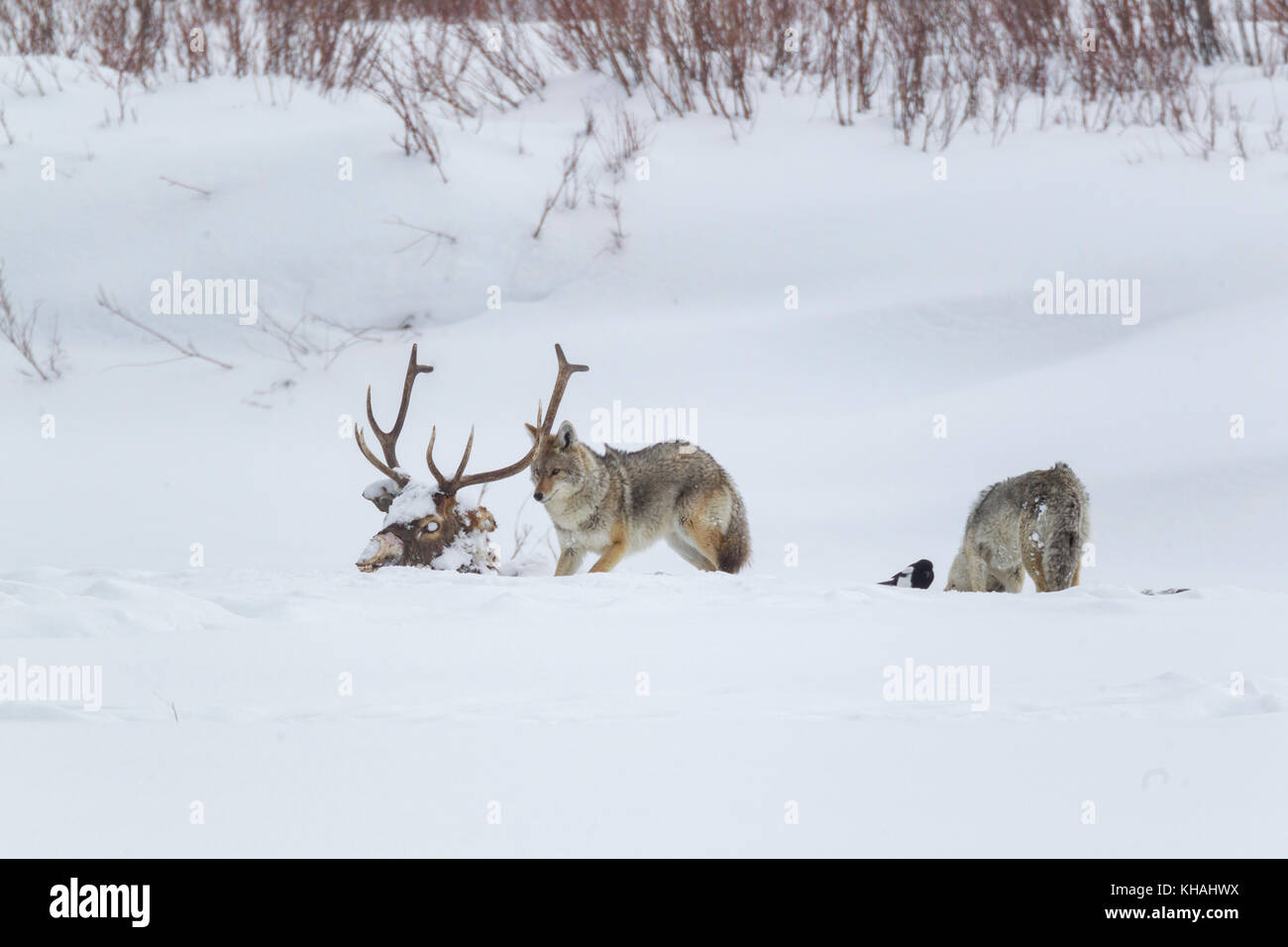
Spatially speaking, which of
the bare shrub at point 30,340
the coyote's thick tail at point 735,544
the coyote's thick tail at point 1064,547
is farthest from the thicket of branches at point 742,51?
the coyote's thick tail at point 1064,547

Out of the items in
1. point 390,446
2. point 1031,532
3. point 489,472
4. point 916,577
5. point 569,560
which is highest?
point 390,446

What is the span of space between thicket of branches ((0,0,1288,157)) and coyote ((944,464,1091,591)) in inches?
316

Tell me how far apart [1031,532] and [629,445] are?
2.88 meters

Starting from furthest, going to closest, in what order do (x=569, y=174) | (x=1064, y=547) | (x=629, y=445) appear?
(x=569, y=174) < (x=629, y=445) < (x=1064, y=547)

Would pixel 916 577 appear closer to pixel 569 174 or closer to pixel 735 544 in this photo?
pixel 735 544

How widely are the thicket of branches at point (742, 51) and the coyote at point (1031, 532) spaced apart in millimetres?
8039

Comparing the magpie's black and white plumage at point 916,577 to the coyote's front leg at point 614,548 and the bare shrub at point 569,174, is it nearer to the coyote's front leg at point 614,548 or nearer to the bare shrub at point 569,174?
the coyote's front leg at point 614,548

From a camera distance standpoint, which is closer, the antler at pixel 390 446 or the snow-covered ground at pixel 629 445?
the snow-covered ground at pixel 629 445

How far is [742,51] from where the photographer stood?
14.2 metres

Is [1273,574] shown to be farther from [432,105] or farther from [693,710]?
[432,105]

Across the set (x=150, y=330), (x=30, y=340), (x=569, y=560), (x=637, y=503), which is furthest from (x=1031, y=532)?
(x=30, y=340)

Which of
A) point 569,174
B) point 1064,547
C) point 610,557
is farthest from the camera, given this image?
point 569,174

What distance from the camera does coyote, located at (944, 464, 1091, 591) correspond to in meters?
5.84

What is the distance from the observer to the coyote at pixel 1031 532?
584cm
